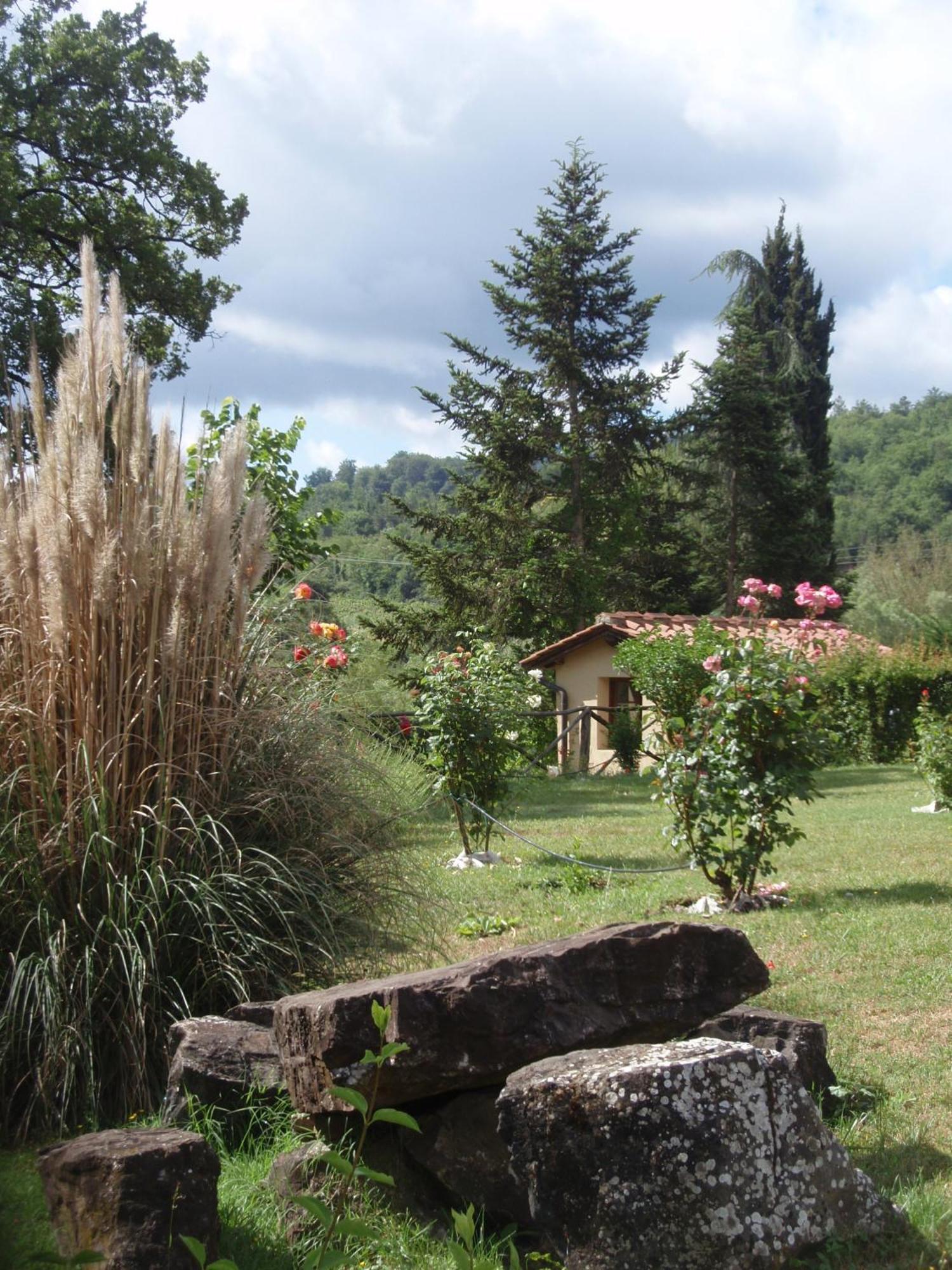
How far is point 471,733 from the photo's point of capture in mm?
10219

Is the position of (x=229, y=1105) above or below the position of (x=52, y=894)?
below

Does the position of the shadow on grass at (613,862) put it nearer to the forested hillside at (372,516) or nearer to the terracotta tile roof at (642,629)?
the forested hillside at (372,516)

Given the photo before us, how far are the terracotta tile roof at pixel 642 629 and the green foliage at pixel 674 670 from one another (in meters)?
Result: 0.86

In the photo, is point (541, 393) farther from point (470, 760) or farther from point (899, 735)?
point (470, 760)

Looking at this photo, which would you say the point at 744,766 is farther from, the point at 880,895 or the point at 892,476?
the point at 892,476

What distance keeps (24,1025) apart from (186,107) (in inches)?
812

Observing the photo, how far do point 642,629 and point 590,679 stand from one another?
3.34 metres

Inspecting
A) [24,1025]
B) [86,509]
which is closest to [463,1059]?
[24,1025]

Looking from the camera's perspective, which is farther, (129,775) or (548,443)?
(548,443)

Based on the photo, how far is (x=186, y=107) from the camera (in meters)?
21.1

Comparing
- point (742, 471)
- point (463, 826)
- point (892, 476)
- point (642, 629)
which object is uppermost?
point (892, 476)

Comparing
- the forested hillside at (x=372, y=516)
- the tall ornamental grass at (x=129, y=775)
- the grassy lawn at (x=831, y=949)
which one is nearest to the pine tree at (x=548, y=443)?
the forested hillside at (x=372, y=516)

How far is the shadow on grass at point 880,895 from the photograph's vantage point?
24.3 feet

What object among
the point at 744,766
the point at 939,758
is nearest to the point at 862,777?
the point at 939,758
